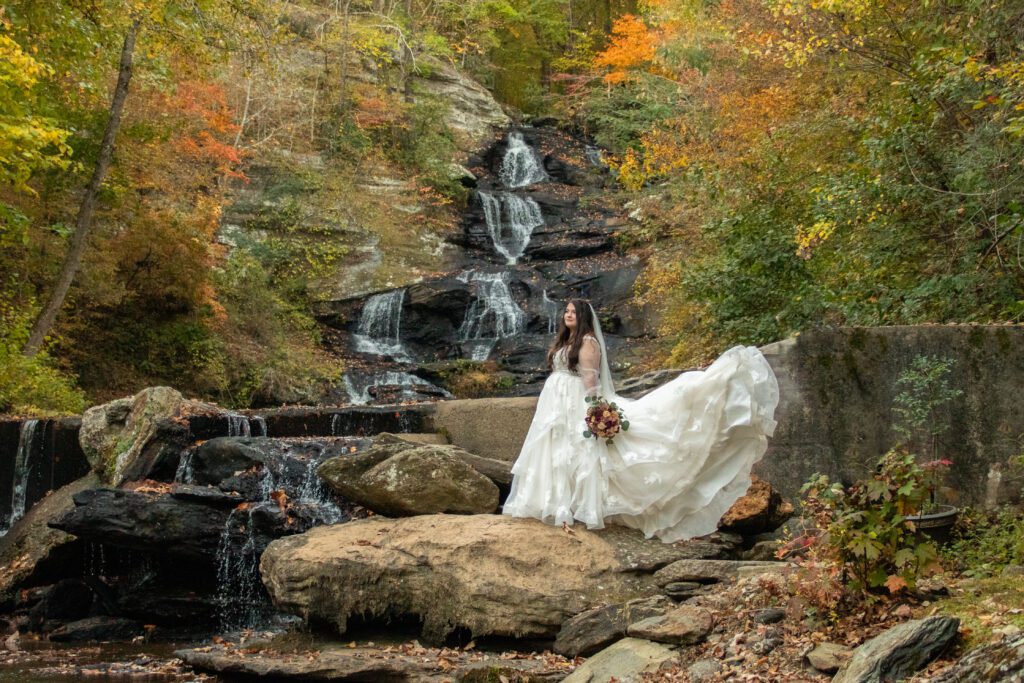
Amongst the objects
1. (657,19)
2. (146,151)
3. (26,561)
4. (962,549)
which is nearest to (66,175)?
(146,151)

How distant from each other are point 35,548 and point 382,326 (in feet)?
37.7

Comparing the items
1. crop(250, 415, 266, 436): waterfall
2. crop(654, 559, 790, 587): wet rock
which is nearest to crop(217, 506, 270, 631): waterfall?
crop(250, 415, 266, 436): waterfall

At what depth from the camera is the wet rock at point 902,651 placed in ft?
14.2

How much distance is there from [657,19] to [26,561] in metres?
22.7

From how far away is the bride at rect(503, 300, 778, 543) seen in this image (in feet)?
24.6

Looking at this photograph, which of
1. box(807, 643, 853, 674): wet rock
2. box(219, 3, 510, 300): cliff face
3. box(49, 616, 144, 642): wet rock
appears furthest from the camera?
box(219, 3, 510, 300): cliff face

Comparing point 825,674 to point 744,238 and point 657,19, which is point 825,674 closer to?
point 744,238

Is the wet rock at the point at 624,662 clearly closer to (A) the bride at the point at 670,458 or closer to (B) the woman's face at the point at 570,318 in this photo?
(A) the bride at the point at 670,458

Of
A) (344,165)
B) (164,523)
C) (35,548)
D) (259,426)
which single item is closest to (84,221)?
(259,426)

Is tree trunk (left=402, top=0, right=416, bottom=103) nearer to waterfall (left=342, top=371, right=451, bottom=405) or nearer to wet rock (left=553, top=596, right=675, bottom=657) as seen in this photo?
waterfall (left=342, top=371, right=451, bottom=405)

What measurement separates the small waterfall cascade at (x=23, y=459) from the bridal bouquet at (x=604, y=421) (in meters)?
8.30

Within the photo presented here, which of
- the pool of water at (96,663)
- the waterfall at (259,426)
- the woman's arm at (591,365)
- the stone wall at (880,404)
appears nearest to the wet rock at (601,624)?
the woman's arm at (591,365)

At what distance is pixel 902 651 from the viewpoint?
437cm

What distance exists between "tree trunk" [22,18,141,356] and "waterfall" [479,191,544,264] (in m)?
11.6
